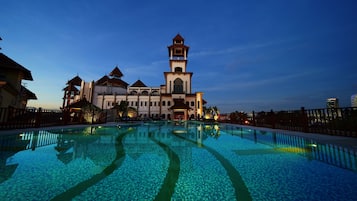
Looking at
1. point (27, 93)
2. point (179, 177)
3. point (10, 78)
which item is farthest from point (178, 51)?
point (179, 177)

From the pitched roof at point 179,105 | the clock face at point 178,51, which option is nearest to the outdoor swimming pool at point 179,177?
the pitched roof at point 179,105

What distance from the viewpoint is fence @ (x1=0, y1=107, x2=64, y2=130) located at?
34.2 feet

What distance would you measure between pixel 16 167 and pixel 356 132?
41.9 feet

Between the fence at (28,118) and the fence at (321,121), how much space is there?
783 inches

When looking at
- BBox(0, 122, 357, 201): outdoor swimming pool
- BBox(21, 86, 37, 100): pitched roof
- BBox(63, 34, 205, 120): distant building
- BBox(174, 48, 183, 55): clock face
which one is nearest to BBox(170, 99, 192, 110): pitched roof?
BBox(63, 34, 205, 120): distant building

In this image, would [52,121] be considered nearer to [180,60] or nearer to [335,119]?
[335,119]

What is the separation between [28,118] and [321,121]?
21440mm

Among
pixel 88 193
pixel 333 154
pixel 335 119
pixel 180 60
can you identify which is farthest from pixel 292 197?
pixel 180 60

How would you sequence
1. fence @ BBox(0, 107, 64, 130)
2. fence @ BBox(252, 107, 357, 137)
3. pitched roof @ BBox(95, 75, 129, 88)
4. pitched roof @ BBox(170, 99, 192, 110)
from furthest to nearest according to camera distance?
pitched roof @ BBox(95, 75, 129, 88) → pitched roof @ BBox(170, 99, 192, 110) → fence @ BBox(0, 107, 64, 130) → fence @ BBox(252, 107, 357, 137)

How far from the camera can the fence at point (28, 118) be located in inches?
411

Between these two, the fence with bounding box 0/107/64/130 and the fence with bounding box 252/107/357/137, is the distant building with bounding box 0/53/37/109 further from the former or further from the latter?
the fence with bounding box 252/107/357/137

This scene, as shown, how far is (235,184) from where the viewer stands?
9.43 ft

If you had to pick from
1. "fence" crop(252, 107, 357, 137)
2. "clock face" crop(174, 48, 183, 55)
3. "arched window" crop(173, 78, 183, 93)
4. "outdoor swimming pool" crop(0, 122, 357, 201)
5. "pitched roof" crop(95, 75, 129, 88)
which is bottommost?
"outdoor swimming pool" crop(0, 122, 357, 201)

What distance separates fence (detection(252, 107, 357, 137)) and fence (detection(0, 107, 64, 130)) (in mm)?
19892
